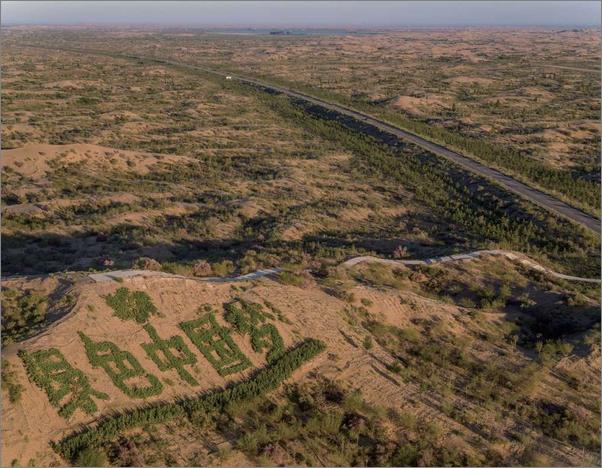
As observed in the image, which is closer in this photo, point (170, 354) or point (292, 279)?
point (170, 354)

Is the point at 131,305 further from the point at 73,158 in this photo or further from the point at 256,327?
the point at 73,158

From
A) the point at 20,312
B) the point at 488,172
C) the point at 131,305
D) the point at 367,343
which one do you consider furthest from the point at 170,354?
the point at 488,172

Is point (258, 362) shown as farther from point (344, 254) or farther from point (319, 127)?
point (319, 127)

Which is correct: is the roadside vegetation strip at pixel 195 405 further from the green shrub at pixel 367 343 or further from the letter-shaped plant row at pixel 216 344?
the green shrub at pixel 367 343

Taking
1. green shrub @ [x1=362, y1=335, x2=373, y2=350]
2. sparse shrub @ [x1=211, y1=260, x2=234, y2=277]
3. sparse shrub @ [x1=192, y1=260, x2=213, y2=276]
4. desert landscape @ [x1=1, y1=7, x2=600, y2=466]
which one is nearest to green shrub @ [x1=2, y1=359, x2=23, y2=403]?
desert landscape @ [x1=1, y1=7, x2=600, y2=466]

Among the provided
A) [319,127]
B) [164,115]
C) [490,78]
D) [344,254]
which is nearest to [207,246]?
[344,254]

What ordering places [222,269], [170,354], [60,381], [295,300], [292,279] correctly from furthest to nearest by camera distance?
[222,269] < [292,279] < [295,300] < [170,354] < [60,381]

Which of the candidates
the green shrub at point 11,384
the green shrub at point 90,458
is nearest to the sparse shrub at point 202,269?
the green shrub at point 11,384
